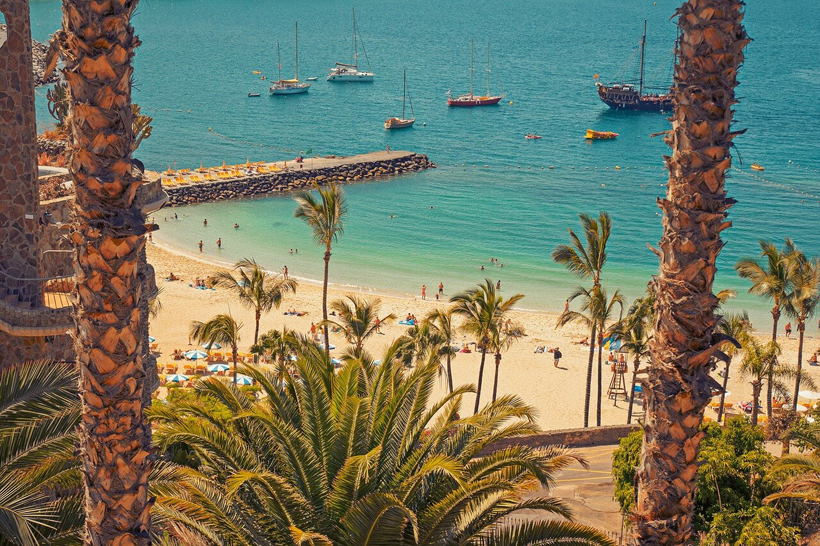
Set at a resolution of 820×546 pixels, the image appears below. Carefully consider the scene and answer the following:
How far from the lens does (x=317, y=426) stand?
43.3 feet

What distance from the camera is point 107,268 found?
6918mm

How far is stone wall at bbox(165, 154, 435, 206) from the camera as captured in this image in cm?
7756

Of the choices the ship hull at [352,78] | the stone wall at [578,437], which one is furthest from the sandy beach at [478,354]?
the ship hull at [352,78]

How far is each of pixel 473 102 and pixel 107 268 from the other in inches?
5090

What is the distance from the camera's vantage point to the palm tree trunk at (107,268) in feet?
21.8

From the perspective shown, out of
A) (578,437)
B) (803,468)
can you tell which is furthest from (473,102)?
(803,468)

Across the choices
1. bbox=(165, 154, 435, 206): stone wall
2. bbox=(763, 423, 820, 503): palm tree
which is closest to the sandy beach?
→ bbox=(763, 423, 820, 503): palm tree

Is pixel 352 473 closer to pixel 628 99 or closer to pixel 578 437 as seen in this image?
pixel 578 437

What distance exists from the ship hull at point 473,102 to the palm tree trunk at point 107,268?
127 m

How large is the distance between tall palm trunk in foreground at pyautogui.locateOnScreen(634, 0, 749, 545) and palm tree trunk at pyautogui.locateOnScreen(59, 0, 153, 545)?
417 cm

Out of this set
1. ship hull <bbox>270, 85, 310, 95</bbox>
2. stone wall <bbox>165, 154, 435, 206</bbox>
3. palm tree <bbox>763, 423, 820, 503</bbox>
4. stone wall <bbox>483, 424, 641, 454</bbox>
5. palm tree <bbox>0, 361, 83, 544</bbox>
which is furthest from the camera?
ship hull <bbox>270, 85, 310, 95</bbox>

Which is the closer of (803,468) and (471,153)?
(803,468)

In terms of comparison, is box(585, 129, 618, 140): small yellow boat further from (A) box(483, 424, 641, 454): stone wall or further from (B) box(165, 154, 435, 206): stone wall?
(A) box(483, 424, 641, 454): stone wall

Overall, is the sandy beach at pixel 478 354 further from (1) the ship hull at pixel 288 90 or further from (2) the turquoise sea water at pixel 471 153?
(1) the ship hull at pixel 288 90
